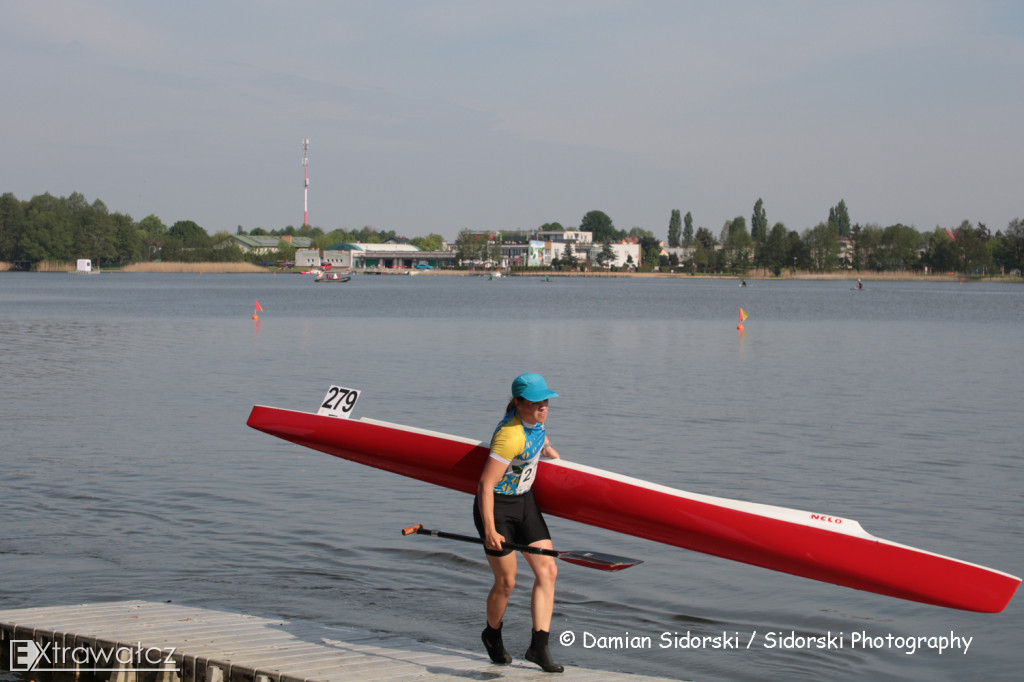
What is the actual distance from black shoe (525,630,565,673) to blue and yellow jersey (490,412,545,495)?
2.77ft

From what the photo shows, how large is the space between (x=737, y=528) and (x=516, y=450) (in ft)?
6.26

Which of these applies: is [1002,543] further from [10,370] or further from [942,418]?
[10,370]

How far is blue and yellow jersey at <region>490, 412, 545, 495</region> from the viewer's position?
5.77 meters

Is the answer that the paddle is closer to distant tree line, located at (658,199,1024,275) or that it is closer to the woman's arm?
the woman's arm

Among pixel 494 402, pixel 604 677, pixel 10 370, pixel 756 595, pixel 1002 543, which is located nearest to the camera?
pixel 604 677

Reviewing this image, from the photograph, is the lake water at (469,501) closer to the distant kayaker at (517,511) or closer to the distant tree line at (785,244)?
the distant kayaker at (517,511)

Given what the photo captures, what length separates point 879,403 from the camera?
2125 centimetres

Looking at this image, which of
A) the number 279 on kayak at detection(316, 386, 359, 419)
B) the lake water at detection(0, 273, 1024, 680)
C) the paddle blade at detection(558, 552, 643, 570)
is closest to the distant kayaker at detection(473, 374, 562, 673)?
the paddle blade at detection(558, 552, 643, 570)

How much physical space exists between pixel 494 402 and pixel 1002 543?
11576 mm

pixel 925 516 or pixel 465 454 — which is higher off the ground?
pixel 465 454

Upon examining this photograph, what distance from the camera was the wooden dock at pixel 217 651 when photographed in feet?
19.2

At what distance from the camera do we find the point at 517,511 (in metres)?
5.99

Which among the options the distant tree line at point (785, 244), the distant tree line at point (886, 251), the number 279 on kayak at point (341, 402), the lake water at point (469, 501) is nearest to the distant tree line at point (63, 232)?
the distant tree line at point (785, 244)

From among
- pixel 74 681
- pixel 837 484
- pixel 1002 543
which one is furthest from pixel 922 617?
pixel 74 681
